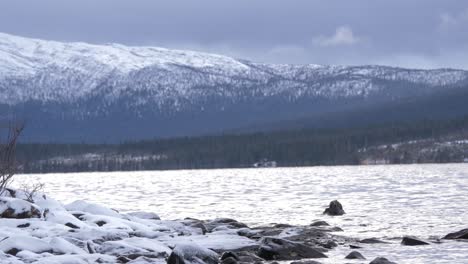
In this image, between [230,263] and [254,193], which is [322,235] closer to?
[230,263]

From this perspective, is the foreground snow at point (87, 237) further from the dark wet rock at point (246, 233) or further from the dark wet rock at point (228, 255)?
the dark wet rock at point (228, 255)

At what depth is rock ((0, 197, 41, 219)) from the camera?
36.1m

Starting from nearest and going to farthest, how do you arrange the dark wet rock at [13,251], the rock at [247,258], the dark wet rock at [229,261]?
the dark wet rock at [13,251] < the dark wet rock at [229,261] < the rock at [247,258]

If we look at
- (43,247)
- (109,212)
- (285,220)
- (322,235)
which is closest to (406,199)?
(285,220)

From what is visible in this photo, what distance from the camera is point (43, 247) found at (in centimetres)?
2998

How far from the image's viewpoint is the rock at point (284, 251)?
3553 cm

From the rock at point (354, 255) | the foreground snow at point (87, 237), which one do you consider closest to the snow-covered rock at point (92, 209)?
the foreground snow at point (87, 237)

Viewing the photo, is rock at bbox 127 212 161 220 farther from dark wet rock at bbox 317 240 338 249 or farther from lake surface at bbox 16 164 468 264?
dark wet rock at bbox 317 240 338 249

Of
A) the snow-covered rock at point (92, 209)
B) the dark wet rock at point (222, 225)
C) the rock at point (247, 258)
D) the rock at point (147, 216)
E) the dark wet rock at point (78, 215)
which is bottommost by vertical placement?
the rock at point (247, 258)

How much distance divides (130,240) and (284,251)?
260 inches

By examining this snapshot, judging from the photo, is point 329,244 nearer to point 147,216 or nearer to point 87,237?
point 87,237

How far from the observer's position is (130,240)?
114 feet

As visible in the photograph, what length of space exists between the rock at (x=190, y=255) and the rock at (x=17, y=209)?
9049 mm

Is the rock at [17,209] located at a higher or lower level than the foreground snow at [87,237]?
higher
